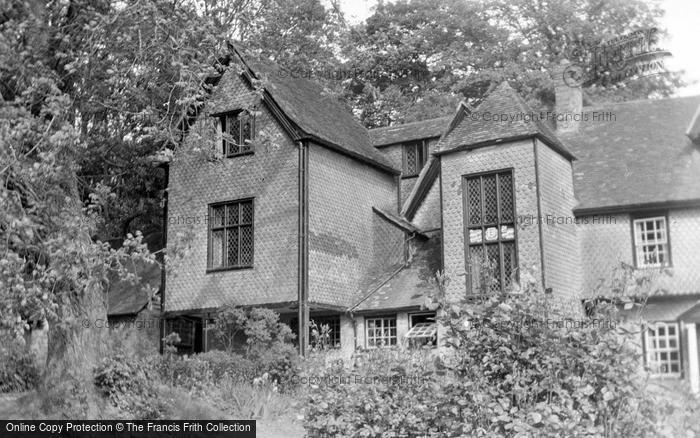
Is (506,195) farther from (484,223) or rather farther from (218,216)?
(218,216)

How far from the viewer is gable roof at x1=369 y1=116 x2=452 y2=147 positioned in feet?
91.4

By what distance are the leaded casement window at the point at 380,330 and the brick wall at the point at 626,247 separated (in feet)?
18.6

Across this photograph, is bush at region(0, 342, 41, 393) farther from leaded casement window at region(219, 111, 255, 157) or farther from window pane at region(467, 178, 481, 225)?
window pane at region(467, 178, 481, 225)

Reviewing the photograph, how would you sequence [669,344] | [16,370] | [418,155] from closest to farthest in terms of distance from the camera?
[16,370], [669,344], [418,155]

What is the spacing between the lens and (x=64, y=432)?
42.7ft

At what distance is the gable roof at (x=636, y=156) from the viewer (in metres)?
22.3

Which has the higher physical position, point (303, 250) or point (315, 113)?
point (315, 113)

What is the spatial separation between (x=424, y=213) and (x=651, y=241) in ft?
23.0

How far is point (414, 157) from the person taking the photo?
28031 mm

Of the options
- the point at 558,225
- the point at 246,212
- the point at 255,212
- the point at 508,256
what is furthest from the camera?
the point at 246,212

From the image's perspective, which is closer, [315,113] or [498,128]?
[498,128]

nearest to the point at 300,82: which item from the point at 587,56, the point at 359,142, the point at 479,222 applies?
the point at 359,142

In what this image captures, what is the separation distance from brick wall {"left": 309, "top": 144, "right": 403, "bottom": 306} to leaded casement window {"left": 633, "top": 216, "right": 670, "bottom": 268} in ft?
23.0

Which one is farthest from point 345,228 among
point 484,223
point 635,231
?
point 635,231
